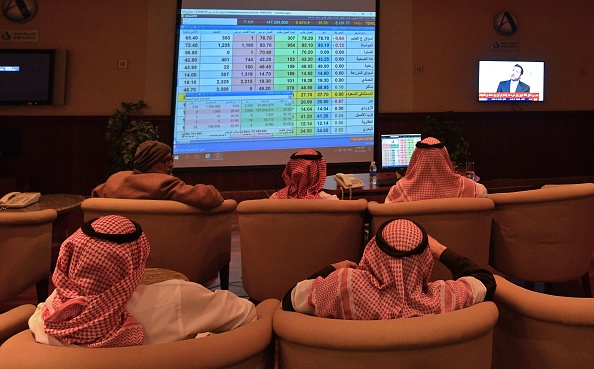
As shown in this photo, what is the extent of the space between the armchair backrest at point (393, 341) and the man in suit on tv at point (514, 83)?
6.62m

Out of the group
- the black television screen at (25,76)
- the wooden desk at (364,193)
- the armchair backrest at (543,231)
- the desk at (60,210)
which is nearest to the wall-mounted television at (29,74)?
the black television screen at (25,76)

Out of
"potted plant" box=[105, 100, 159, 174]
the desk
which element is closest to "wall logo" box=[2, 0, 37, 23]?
"potted plant" box=[105, 100, 159, 174]

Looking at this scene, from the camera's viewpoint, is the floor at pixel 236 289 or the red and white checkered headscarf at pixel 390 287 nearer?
the red and white checkered headscarf at pixel 390 287

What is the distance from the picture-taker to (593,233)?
9.18 ft

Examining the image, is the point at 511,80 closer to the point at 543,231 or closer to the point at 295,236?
the point at 543,231

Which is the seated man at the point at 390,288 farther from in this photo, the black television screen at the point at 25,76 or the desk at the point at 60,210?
the black television screen at the point at 25,76

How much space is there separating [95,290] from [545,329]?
1096 mm

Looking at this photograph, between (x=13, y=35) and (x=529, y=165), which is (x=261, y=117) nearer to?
(x=13, y=35)

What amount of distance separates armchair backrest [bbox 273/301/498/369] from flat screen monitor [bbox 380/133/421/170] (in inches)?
126

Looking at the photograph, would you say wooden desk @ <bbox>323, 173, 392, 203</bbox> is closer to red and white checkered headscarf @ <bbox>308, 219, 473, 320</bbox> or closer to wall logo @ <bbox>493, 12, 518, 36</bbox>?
red and white checkered headscarf @ <bbox>308, 219, 473, 320</bbox>

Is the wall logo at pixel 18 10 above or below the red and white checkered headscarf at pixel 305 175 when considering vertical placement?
above

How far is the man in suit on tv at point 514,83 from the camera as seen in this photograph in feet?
23.2

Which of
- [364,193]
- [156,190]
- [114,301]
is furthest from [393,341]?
[364,193]

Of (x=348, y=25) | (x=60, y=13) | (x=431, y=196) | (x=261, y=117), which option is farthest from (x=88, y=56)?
(x=431, y=196)
